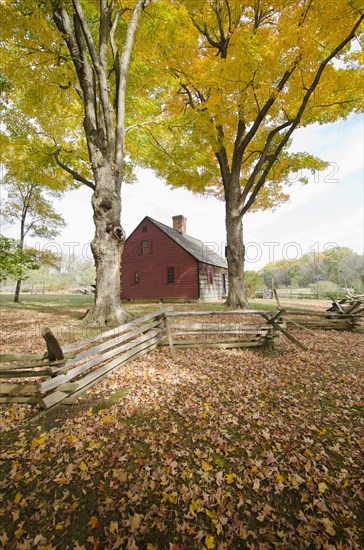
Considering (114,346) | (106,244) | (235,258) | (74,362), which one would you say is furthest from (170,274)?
(74,362)

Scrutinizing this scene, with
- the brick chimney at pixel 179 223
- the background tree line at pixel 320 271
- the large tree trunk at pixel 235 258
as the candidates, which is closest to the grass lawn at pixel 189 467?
the large tree trunk at pixel 235 258

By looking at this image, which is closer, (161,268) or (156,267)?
(161,268)

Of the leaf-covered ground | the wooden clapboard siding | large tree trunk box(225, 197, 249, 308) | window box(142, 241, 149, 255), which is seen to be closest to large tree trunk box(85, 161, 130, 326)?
the leaf-covered ground

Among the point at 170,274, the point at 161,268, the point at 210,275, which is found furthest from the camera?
the point at 210,275

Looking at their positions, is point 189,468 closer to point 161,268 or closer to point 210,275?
point 161,268

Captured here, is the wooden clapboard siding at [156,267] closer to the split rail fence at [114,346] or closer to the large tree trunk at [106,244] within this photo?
the split rail fence at [114,346]

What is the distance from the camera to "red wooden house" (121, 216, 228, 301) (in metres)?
21.9

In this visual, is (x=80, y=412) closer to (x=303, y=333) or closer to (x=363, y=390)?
(x=363, y=390)

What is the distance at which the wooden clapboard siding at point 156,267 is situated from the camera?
21.9 metres

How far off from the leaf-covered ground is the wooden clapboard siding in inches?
667

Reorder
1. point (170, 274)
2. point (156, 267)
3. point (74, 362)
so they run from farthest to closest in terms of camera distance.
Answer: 1. point (156, 267)
2. point (170, 274)
3. point (74, 362)

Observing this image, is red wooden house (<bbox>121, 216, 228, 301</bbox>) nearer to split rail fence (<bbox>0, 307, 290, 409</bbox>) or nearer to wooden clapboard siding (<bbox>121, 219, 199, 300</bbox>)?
wooden clapboard siding (<bbox>121, 219, 199, 300</bbox>)

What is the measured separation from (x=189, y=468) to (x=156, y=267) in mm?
20583

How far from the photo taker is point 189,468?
2.95 m
